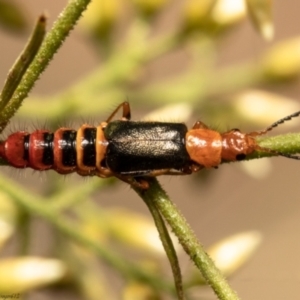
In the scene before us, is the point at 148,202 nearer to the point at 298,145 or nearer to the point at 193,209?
the point at 298,145

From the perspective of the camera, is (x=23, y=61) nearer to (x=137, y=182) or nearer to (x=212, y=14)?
(x=137, y=182)

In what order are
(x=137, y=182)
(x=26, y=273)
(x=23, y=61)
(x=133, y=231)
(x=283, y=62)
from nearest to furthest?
(x=23, y=61) → (x=137, y=182) → (x=26, y=273) → (x=133, y=231) → (x=283, y=62)

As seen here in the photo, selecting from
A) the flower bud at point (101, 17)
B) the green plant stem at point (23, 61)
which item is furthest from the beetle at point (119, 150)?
→ the flower bud at point (101, 17)

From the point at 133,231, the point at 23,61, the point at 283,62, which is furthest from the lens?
the point at 283,62

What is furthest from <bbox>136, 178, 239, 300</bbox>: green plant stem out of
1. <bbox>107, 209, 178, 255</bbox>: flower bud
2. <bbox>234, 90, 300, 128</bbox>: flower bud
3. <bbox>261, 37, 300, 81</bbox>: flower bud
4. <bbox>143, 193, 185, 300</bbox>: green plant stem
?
<bbox>261, 37, 300, 81</bbox>: flower bud

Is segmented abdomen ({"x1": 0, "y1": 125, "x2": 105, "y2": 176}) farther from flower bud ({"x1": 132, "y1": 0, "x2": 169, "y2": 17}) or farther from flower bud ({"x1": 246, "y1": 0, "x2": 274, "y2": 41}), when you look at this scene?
flower bud ({"x1": 132, "y1": 0, "x2": 169, "y2": 17})

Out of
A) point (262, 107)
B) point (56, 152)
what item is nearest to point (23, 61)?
point (56, 152)

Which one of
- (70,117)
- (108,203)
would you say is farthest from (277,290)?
(70,117)

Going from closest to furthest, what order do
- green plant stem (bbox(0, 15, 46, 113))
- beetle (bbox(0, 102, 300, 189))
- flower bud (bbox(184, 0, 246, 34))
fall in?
green plant stem (bbox(0, 15, 46, 113)) → beetle (bbox(0, 102, 300, 189)) → flower bud (bbox(184, 0, 246, 34))
